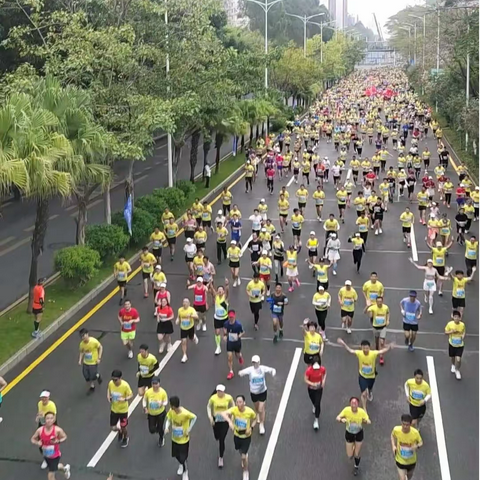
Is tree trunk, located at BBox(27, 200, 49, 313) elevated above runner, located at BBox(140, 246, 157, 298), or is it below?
above

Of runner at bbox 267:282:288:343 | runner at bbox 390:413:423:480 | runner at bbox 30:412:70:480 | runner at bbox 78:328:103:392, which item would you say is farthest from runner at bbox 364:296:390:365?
runner at bbox 30:412:70:480

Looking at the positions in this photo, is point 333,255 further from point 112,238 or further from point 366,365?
point 366,365

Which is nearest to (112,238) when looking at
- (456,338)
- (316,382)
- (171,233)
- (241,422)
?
(171,233)

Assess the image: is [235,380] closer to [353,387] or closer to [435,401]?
[353,387]

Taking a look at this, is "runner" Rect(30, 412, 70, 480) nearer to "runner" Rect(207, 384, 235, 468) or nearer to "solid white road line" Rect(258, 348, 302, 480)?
"runner" Rect(207, 384, 235, 468)

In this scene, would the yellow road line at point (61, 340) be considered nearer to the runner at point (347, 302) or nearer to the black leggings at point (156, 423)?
the black leggings at point (156, 423)
